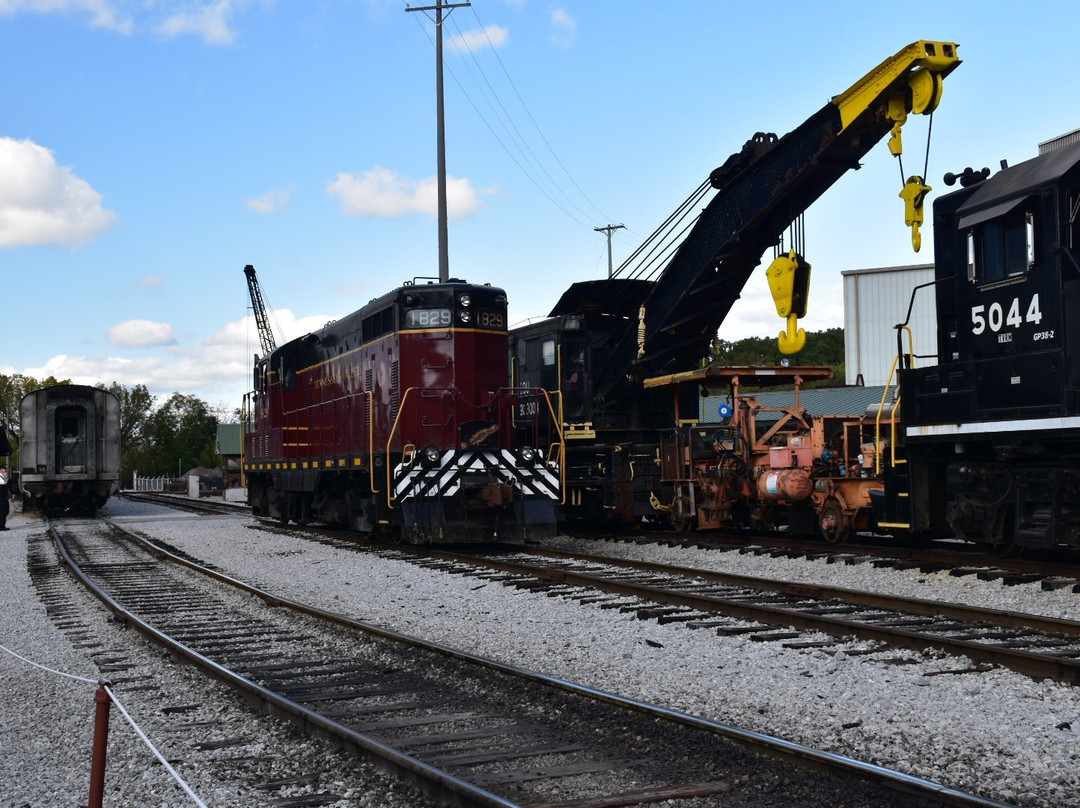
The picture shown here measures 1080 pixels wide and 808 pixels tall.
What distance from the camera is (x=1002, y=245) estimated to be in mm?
10148

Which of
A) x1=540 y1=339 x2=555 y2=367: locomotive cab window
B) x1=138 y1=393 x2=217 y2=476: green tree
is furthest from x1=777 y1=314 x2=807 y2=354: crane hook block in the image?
x1=138 y1=393 x2=217 y2=476: green tree

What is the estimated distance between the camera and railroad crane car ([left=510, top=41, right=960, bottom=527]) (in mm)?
12789

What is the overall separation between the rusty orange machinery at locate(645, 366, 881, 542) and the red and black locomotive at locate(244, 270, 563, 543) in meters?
2.03

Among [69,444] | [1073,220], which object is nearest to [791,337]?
[1073,220]

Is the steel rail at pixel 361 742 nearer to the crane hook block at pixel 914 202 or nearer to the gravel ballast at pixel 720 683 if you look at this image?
the gravel ballast at pixel 720 683

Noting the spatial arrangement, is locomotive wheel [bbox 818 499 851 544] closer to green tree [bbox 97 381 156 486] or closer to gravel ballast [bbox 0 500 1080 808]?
gravel ballast [bbox 0 500 1080 808]

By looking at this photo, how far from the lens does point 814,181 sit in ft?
46.2

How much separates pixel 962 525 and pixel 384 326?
8522mm

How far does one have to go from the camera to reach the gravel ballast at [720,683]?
4547 mm

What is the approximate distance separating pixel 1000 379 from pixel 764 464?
509cm

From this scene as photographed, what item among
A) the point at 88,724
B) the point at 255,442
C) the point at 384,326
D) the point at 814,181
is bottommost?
the point at 88,724

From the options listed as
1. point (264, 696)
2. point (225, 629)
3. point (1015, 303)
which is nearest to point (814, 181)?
point (1015, 303)

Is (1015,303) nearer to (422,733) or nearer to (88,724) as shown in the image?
(422,733)

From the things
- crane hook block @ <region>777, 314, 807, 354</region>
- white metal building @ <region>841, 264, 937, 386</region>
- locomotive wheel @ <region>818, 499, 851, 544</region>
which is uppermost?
white metal building @ <region>841, 264, 937, 386</region>
